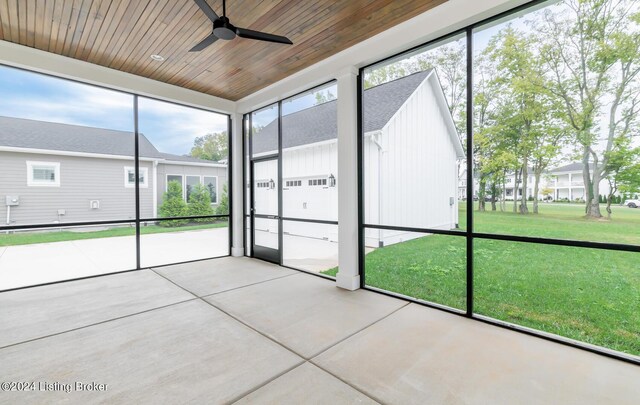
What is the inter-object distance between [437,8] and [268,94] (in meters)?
3.01

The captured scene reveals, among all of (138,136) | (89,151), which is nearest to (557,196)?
(138,136)

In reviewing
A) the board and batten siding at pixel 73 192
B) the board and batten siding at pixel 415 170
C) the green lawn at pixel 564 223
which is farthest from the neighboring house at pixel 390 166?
the board and batten siding at pixel 73 192

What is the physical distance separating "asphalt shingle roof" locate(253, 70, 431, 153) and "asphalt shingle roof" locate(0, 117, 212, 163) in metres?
1.66

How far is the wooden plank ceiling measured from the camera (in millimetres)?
2740

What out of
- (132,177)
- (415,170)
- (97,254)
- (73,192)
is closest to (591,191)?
(415,170)

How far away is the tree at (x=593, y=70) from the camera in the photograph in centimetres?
246

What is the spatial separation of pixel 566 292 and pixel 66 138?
31.4ft

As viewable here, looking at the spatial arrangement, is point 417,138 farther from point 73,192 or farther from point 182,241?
point 73,192

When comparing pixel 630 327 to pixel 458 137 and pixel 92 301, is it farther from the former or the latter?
pixel 92 301

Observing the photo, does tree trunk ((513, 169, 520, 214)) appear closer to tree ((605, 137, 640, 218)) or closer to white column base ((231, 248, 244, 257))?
tree ((605, 137, 640, 218))

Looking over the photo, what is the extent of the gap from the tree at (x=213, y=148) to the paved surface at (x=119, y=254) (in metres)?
1.59

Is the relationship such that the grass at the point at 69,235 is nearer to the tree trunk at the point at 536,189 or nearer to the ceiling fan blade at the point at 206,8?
the ceiling fan blade at the point at 206,8

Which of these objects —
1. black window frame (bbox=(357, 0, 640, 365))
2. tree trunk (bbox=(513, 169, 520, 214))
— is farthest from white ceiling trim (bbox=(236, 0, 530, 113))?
A: tree trunk (bbox=(513, 169, 520, 214))

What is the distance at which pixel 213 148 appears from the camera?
5918 millimetres
